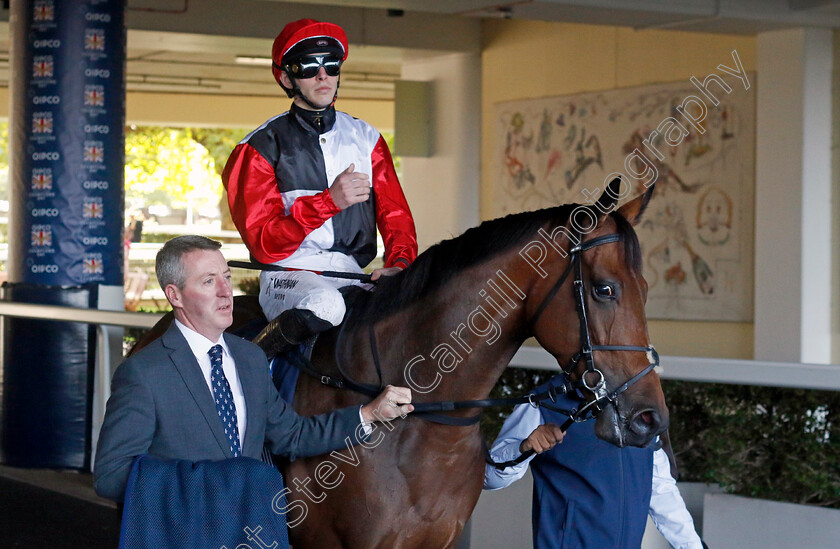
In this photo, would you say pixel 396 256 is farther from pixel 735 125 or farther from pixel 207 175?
pixel 207 175

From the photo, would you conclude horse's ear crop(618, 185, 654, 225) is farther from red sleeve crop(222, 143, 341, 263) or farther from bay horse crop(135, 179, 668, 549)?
red sleeve crop(222, 143, 341, 263)

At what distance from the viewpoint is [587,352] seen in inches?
96.7

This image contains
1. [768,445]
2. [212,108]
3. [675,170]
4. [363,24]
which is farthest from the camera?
[212,108]

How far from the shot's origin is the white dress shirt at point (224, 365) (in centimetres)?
238

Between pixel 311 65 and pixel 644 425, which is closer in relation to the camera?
pixel 644 425

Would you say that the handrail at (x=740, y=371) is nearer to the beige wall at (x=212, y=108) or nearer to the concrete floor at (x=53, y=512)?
the concrete floor at (x=53, y=512)

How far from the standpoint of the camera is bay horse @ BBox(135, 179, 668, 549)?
2.46m

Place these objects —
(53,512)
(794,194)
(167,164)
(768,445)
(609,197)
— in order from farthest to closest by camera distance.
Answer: (167,164) < (794,194) < (53,512) < (768,445) < (609,197)

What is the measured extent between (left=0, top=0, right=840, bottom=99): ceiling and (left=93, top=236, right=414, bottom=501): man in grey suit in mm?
5237

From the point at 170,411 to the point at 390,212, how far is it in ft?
4.14

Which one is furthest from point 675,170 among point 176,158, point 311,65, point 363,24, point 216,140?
point 216,140

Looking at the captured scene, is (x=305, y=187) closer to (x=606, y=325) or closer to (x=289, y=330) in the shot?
(x=289, y=330)

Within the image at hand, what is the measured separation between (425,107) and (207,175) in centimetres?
1830

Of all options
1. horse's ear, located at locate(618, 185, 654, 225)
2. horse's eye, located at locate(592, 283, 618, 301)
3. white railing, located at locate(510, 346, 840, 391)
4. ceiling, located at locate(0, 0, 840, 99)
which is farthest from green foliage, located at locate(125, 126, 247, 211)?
horse's eye, located at locate(592, 283, 618, 301)
